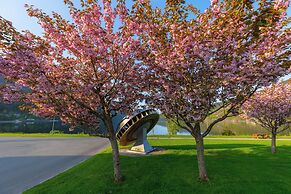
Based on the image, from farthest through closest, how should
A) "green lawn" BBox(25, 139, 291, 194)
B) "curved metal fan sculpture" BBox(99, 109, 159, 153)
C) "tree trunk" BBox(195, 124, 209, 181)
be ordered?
"curved metal fan sculpture" BBox(99, 109, 159, 153), "tree trunk" BBox(195, 124, 209, 181), "green lawn" BBox(25, 139, 291, 194)

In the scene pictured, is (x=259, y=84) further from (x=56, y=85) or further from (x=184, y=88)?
(x=56, y=85)

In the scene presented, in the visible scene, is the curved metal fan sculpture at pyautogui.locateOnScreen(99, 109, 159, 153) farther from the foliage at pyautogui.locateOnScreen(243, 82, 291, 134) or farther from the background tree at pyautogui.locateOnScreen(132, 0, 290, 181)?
the foliage at pyautogui.locateOnScreen(243, 82, 291, 134)

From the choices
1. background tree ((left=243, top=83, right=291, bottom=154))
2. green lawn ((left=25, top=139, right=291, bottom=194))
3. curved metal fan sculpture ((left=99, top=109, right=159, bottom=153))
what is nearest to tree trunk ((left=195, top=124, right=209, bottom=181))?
green lawn ((left=25, top=139, right=291, bottom=194))

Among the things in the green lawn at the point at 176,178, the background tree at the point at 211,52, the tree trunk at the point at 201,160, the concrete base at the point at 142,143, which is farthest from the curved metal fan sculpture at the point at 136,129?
the background tree at the point at 211,52

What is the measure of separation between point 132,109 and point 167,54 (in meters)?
4.05

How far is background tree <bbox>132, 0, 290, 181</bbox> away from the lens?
26.0ft

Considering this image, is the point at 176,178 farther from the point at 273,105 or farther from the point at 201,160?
the point at 273,105

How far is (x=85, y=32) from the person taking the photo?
327 inches

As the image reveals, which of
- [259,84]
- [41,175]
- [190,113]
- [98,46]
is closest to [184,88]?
[190,113]

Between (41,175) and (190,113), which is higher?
(190,113)

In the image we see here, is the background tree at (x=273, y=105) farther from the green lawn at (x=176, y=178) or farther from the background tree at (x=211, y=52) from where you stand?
the background tree at (x=211, y=52)

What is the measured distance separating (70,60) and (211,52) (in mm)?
6527

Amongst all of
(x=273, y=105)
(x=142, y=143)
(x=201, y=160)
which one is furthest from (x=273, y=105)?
(x=142, y=143)

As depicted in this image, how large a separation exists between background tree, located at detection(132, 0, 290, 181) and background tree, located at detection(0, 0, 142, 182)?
111 cm
